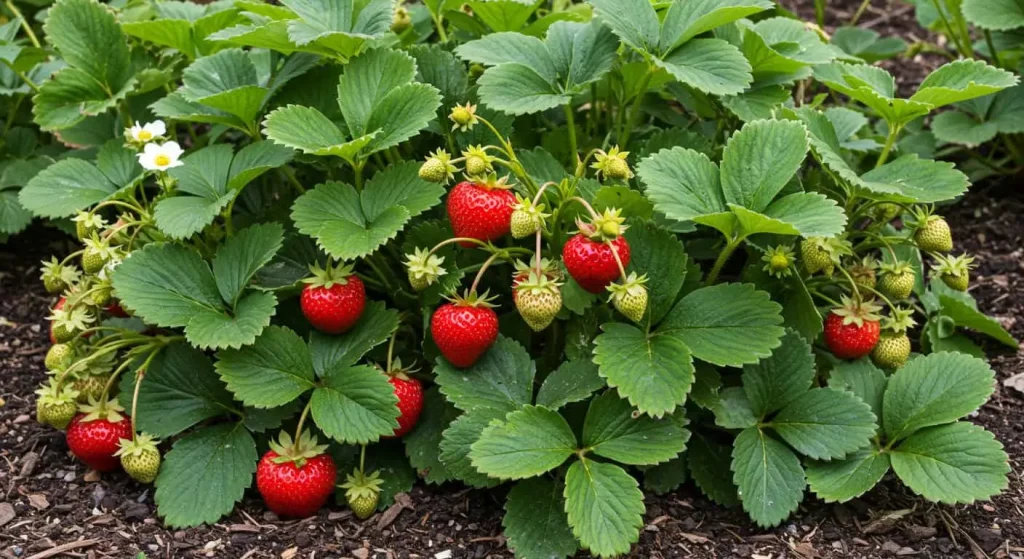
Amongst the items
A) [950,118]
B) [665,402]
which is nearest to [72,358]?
[665,402]

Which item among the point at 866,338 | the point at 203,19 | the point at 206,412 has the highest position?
the point at 203,19

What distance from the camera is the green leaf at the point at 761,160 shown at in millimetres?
2291

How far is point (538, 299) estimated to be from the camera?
85.4 inches

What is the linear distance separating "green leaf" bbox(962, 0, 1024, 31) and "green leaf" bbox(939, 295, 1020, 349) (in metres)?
0.99

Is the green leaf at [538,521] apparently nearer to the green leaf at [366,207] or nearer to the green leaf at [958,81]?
the green leaf at [366,207]

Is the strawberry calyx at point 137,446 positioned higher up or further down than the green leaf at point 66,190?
further down

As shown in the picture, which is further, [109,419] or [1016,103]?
[1016,103]

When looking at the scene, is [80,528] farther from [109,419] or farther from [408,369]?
[408,369]

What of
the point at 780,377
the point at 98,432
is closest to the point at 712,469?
the point at 780,377

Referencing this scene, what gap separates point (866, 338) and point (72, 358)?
1931 mm

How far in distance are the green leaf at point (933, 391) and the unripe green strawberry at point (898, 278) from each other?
0.17 m

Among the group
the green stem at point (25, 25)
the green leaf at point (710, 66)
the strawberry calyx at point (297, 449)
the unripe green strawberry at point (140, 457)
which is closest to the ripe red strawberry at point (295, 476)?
the strawberry calyx at point (297, 449)

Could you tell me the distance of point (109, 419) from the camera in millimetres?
2514

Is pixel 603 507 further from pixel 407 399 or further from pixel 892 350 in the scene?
pixel 892 350
